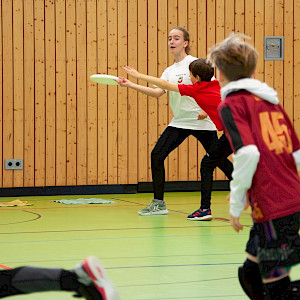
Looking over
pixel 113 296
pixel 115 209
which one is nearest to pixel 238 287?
pixel 113 296

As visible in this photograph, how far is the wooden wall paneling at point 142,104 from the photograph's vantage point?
10766 mm

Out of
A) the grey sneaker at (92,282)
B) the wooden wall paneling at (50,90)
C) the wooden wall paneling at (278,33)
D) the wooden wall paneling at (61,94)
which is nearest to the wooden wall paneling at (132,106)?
the wooden wall paneling at (61,94)

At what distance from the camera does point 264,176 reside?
9.48ft

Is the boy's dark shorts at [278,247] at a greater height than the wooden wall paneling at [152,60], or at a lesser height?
lesser

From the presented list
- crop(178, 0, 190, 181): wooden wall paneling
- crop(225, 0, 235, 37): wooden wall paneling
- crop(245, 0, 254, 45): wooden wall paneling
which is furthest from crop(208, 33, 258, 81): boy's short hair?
crop(245, 0, 254, 45): wooden wall paneling

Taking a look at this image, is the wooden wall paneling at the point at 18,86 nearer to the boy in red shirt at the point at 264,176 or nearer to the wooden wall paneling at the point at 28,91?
the wooden wall paneling at the point at 28,91

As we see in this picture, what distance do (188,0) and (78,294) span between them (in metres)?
8.48

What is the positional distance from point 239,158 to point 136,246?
3.07 metres

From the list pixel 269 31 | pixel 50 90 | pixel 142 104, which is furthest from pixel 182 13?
pixel 50 90

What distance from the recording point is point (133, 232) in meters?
6.61

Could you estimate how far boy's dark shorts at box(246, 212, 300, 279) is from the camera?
2.88m

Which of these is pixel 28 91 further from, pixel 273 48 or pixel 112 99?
pixel 273 48

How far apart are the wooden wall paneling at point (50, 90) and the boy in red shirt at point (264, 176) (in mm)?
7698

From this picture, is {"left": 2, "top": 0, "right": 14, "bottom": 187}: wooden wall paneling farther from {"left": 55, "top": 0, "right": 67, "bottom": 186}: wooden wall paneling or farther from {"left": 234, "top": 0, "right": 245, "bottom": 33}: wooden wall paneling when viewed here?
{"left": 234, "top": 0, "right": 245, "bottom": 33}: wooden wall paneling
